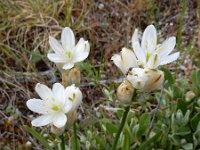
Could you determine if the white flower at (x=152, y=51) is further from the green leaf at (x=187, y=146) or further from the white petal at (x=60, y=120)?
the green leaf at (x=187, y=146)

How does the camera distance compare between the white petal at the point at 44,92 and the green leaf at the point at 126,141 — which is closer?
the white petal at the point at 44,92

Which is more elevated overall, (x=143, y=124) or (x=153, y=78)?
(x=153, y=78)

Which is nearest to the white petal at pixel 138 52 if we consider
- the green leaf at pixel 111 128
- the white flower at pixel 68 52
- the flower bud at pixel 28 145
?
the white flower at pixel 68 52

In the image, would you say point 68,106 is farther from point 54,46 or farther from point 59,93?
point 54,46

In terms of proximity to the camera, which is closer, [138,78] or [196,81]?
[138,78]

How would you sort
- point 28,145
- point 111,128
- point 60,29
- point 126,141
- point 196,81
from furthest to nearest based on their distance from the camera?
point 60,29
point 28,145
point 196,81
point 111,128
point 126,141

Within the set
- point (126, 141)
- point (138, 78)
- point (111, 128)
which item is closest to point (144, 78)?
point (138, 78)

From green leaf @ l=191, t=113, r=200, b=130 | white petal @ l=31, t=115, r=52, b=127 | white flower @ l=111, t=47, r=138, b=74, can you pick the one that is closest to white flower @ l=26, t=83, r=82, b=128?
white petal @ l=31, t=115, r=52, b=127
